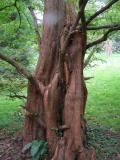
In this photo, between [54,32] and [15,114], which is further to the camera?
[15,114]

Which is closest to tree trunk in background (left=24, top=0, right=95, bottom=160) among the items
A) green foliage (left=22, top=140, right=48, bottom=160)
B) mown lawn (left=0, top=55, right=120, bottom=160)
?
green foliage (left=22, top=140, right=48, bottom=160)

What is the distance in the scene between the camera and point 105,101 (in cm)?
1189

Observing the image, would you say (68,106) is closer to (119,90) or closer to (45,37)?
(45,37)

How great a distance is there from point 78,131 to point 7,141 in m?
1.95

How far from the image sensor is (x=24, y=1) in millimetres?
7586

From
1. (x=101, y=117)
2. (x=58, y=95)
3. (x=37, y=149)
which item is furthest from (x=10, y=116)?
(x=58, y=95)

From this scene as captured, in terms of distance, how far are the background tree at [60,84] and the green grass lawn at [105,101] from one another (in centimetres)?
247

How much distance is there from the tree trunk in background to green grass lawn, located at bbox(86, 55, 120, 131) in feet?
8.01

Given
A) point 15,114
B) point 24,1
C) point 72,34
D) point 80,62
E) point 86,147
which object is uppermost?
point 24,1

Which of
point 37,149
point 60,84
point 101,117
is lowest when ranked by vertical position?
point 37,149

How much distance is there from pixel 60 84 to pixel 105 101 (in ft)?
18.8

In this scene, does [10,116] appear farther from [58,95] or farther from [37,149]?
[58,95]

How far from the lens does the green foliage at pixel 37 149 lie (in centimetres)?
635

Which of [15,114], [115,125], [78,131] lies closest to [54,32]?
[78,131]
